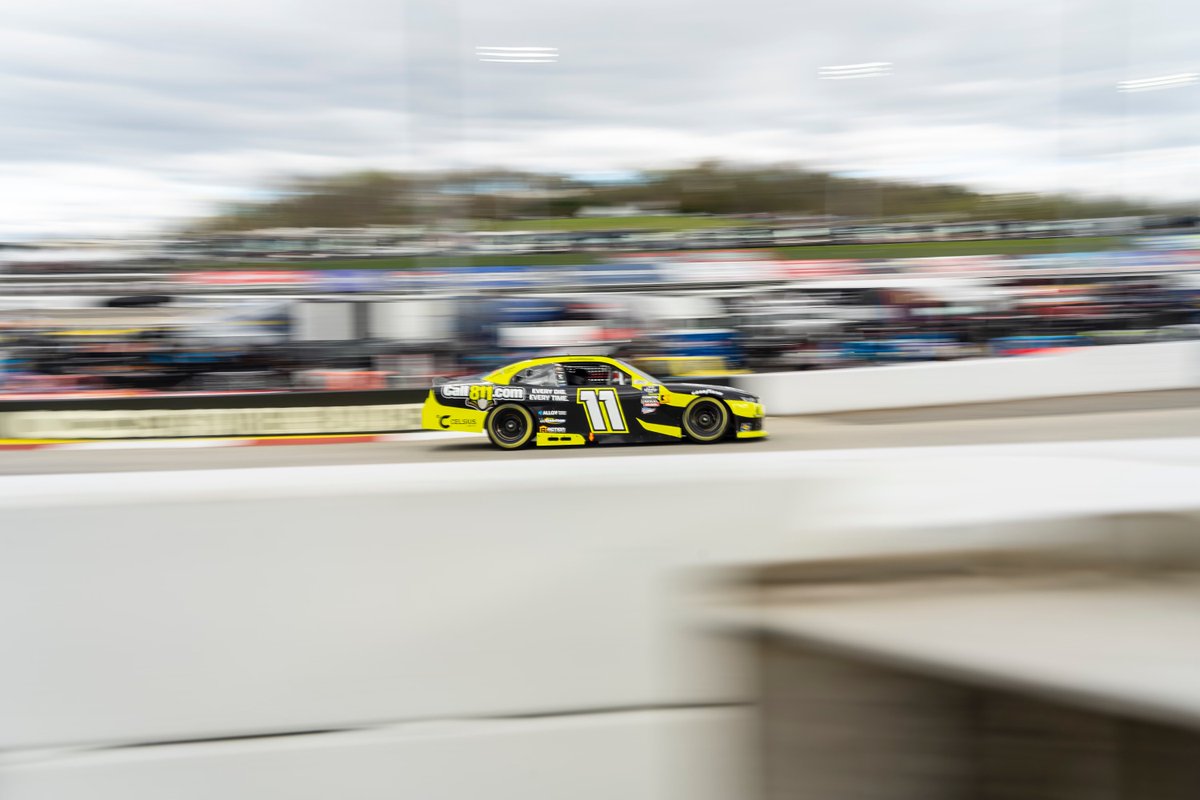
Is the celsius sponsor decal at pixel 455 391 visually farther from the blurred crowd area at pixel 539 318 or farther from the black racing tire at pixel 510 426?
the blurred crowd area at pixel 539 318

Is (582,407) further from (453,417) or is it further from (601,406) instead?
(453,417)

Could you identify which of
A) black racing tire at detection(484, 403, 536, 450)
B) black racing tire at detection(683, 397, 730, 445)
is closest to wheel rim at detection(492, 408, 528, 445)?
black racing tire at detection(484, 403, 536, 450)

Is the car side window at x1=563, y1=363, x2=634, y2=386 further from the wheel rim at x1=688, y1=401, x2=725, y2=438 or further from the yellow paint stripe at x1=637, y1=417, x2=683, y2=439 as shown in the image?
the wheel rim at x1=688, y1=401, x2=725, y2=438

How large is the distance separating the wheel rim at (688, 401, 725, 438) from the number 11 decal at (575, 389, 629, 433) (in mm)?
710

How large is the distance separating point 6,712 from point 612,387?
336 inches

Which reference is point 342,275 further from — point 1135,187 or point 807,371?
point 1135,187

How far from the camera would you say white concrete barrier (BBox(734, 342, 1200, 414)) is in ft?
42.0

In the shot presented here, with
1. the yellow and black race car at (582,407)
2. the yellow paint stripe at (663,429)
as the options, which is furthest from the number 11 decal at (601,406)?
the yellow paint stripe at (663,429)

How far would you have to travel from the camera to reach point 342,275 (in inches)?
588

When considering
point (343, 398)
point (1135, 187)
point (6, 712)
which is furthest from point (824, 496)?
point (1135, 187)

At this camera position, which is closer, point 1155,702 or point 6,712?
point 1155,702

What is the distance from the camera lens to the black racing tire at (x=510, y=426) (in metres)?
9.89

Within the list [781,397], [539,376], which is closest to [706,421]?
[539,376]

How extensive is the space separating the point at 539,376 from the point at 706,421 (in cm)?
173
